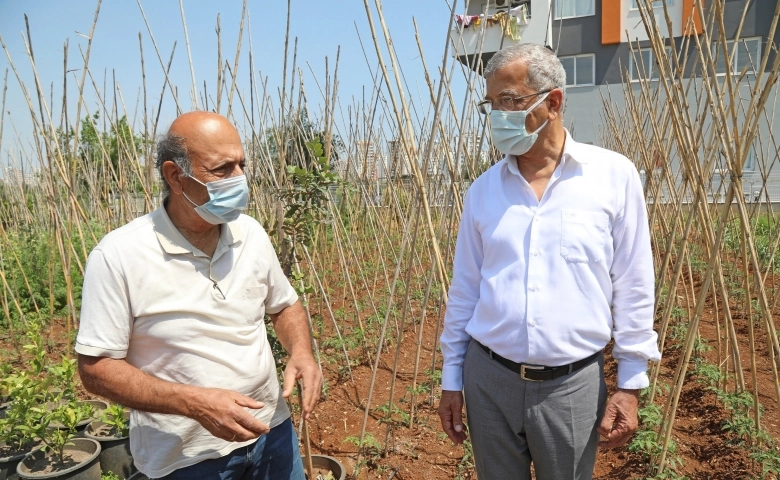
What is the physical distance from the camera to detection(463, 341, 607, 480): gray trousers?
1.29 metres

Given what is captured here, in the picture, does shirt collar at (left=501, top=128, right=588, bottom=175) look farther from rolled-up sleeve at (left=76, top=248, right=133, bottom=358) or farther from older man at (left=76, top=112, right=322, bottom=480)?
rolled-up sleeve at (left=76, top=248, right=133, bottom=358)

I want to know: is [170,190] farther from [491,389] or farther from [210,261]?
[491,389]

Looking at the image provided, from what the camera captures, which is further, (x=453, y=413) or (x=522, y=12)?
(x=522, y=12)

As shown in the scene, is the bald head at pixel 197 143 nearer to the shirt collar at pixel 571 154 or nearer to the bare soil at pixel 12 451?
the shirt collar at pixel 571 154

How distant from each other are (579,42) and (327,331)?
531 inches

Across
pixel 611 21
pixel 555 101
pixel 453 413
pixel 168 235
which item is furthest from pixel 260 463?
pixel 611 21

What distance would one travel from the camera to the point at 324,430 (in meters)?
2.88

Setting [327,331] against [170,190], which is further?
[327,331]

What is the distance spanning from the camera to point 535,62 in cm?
132

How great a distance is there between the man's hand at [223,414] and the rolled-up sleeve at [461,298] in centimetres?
51

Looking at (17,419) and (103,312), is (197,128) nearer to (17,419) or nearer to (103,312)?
(103,312)

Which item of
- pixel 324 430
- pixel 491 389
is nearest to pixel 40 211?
pixel 324 430

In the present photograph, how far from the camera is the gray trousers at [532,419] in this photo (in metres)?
1.29

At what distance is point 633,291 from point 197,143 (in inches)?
40.8
